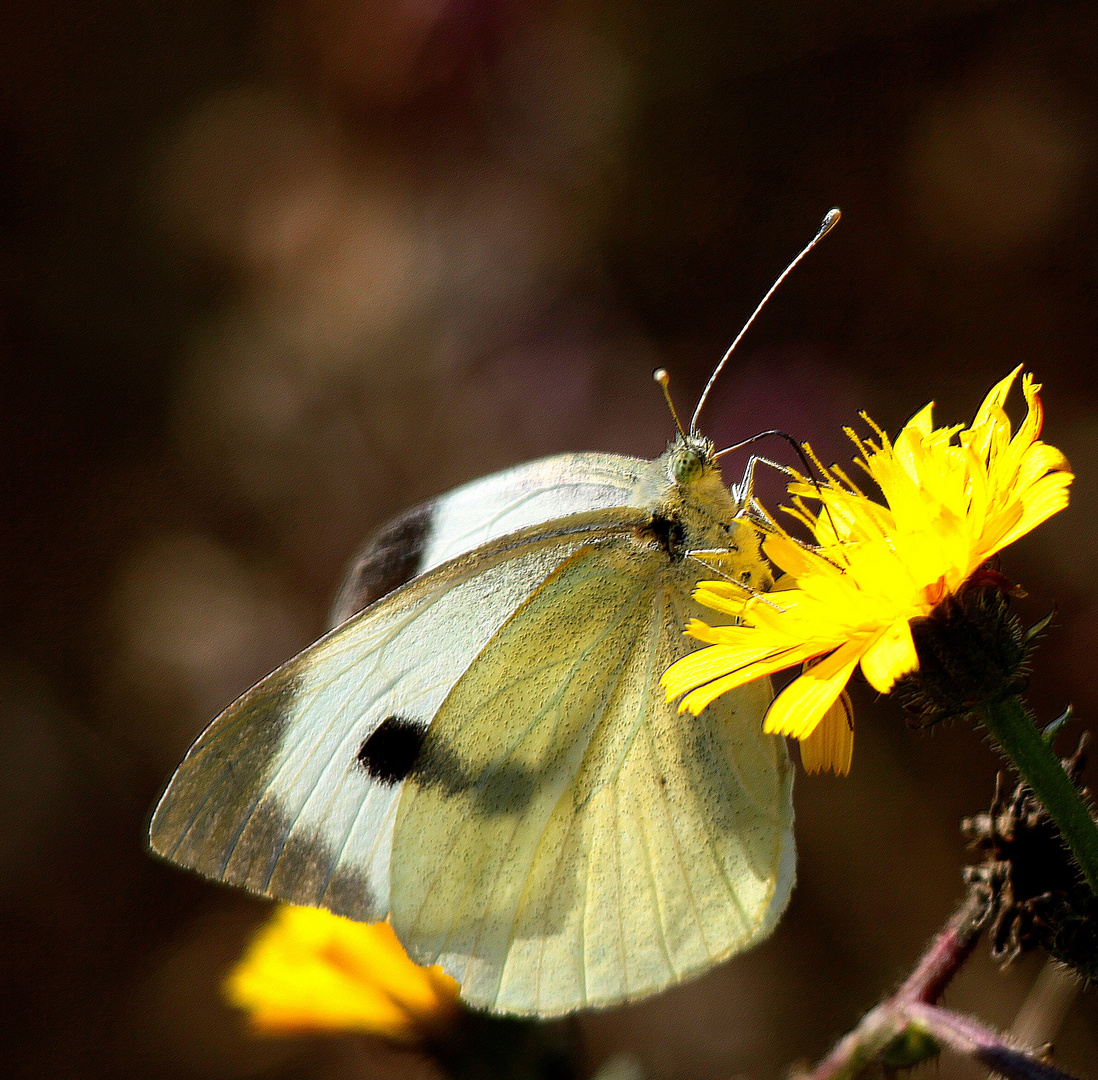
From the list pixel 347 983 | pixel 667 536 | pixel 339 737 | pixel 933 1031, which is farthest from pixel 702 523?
pixel 347 983

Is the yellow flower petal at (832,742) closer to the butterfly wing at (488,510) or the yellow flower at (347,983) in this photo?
the butterfly wing at (488,510)

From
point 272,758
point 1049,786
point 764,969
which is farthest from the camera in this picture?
point 764,969

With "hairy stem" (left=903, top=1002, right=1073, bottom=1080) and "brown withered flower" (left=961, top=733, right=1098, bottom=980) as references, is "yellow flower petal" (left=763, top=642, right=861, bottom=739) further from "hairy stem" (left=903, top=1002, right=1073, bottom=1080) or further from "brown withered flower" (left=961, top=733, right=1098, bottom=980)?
"hairy stem" (left=903, top=1002, right=1073, bottom=1080)

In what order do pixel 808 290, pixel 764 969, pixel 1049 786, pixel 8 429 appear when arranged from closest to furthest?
pixel 1049 786 < pixel 764 969 < pixel 808 290 < pixel 8 429

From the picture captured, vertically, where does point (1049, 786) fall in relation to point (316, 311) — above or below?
below

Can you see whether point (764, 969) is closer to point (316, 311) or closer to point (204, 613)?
point (204, 613)

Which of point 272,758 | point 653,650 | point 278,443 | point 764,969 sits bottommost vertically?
point 764,969

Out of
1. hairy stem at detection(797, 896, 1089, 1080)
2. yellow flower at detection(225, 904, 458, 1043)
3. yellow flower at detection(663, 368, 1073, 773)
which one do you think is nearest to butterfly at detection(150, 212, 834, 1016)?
yellow flower at detection(663, 368, 1073, 773)

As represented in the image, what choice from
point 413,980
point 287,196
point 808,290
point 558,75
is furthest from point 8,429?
point 808,290
